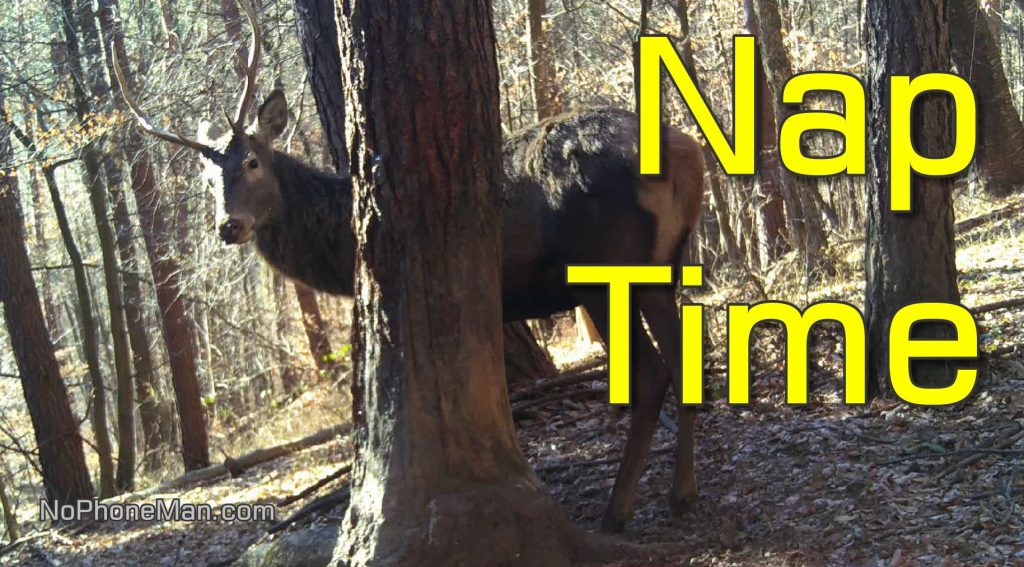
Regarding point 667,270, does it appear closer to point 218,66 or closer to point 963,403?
point 963,403

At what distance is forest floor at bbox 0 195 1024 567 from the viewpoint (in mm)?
4594

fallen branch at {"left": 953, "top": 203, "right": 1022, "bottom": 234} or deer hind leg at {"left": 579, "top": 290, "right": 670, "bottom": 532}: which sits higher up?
fallen branch at {"left": 953, "top": 203, "right": 1022, "bottom": 234}

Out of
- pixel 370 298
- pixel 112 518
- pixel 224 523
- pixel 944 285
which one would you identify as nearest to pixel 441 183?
pixel 370 298

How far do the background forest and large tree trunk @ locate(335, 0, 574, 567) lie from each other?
1101 mm

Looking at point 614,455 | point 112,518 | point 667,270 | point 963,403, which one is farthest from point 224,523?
point 963,403

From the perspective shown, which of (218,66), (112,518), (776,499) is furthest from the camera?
(218,66)

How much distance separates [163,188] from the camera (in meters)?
11.6

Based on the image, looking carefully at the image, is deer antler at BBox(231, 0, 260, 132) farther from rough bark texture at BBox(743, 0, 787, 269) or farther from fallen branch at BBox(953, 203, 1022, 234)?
fallen branch at BBox(953, 203, 1022, 234)

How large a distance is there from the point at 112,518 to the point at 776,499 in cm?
618

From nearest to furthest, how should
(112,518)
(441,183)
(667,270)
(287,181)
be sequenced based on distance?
(441,183)
(667,270)
(287,181)
(112,518)

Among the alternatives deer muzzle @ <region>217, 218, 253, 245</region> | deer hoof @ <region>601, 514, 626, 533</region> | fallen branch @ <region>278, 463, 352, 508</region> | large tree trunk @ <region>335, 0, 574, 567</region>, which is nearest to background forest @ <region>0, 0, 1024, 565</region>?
deer hoof @ <region>601, 514, 626, 533</region>

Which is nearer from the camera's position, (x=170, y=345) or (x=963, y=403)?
(x=963, y=403)

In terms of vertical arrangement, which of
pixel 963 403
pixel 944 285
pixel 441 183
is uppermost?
pixel 441 183

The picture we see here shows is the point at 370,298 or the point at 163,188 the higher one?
the point at 163,188
